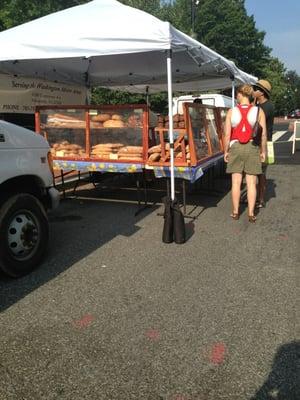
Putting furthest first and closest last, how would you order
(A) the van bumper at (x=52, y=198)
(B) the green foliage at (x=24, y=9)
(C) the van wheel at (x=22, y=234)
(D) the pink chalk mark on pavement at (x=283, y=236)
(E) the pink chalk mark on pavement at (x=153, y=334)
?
(B) the green foliage at (x=24, y=9), (D) the pink chalk mark on pavement at (x=283, y=236), (A) the van bumper at (x=52, y=198), (C) the van wheel at (x=22, y=234), (E) the pink chalk mark on pavement at (x=153, y=334)

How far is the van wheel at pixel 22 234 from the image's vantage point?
14.3 ft

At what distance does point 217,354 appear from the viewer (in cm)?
314

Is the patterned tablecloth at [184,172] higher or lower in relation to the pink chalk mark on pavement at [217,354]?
higher

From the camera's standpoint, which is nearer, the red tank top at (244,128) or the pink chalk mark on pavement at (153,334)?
the pink chalk mark on pavement at (153,334)

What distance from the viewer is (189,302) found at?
3953mm

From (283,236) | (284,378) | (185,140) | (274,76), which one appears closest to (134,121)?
(185,140)

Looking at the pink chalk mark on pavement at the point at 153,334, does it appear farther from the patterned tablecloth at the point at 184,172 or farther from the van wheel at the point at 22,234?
the patterned tablecloth at the point at 184,172

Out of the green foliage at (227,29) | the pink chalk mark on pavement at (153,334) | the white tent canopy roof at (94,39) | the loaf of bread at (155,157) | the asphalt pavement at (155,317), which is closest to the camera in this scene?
the asphalt pavement at (155,317)

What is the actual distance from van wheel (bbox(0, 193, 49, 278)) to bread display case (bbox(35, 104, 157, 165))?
2.58 meters

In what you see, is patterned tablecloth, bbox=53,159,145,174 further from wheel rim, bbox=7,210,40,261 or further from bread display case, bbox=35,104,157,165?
wheel rim, bbox=7,210,40,261

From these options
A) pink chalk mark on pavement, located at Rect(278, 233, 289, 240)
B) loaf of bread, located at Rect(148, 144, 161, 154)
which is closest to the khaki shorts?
pink chalk mark on pavement, located at Rect(278, 233, 289, 240)

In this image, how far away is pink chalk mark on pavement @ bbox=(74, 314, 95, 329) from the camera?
11.7 feet

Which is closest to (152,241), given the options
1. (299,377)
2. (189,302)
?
(189,302)

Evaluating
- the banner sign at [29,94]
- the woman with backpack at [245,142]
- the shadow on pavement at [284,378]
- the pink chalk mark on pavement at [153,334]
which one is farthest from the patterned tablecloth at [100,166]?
the shadow on pavement at [284,378]
